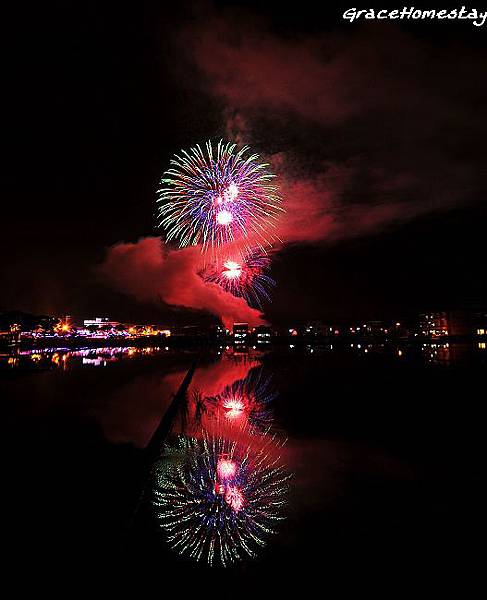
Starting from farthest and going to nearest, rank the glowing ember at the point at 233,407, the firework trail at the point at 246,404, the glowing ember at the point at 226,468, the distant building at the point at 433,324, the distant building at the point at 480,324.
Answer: the distant building at the point at 433,324 → the distant building at the point at 480,324 → the glowing ember at the point at 233,407 → the firework trail at the point at 246,404 → the glowing ember at the point at 226,468

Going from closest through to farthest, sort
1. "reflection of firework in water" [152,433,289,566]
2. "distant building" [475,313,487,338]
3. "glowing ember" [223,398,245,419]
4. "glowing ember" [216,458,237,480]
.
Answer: "reflection of firework in water" [152,433,289,566], "glowing ember" [216,458,237,480], "glowing ember" [223,398,245,419], "distant building" [475,313,487,338]

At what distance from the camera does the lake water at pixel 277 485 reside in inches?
160

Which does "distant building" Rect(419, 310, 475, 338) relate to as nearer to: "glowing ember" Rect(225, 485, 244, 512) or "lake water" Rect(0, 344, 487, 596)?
"lake water" Rect(0, 344, 487, 596)

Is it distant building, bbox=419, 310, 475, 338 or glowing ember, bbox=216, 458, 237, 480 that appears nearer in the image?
glowing ember, bbox=216, 458, 237, 480

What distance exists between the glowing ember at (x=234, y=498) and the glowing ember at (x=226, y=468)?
43 cm

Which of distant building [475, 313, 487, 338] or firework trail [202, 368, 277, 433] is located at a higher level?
distant building [475, 313, 487, 338]

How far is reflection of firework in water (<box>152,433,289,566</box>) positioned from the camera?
14.8 ft

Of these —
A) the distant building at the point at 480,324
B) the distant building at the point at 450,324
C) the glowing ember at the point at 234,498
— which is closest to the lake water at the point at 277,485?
the glowing ember at the point at 234,498

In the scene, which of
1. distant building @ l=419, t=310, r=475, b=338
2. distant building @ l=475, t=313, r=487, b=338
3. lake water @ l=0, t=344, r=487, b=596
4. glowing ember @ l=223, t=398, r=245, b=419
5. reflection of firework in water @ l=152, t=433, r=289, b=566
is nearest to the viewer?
lake water @ l=0, t=344, r=487, b=596

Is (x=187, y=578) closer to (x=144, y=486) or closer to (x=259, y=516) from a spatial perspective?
(x=259, y=516)

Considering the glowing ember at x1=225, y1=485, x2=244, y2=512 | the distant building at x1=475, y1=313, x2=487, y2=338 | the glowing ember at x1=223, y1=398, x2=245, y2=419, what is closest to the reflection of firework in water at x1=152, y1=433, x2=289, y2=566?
the glowing ember at x1=225, y1=485, x2=244, y2=512

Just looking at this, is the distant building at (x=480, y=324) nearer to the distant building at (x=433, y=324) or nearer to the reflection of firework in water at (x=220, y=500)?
the distant building at (x=433, y=324)

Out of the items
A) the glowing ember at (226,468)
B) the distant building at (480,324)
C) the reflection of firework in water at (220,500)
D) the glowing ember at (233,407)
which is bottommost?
the reflection of firework in water at (220,500)

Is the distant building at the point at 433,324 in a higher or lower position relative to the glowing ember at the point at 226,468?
higher
